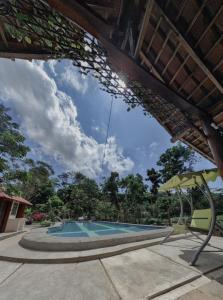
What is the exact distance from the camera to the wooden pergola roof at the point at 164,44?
1479 millimetres

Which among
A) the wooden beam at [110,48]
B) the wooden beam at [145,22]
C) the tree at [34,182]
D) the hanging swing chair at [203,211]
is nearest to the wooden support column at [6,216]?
the tree at [34,182]

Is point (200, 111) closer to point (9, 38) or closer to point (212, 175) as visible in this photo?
point (212, 175)

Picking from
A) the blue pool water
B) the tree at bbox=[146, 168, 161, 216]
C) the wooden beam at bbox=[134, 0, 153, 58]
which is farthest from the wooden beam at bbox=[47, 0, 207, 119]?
the tree at bbox=[146, 168, 161, 216]

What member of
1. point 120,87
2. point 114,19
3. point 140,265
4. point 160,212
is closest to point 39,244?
point 140,265

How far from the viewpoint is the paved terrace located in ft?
6.24

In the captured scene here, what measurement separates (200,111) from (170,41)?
106 cm

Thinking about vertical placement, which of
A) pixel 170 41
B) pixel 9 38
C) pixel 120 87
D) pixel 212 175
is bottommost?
pixel 212 175

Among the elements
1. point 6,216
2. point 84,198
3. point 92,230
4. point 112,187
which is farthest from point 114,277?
point 84,198

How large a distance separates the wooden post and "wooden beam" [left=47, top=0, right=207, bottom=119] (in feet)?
1.45

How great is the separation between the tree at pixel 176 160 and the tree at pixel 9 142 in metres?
19.1

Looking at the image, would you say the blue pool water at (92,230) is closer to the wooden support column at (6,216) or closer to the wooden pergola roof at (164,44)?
the wooden support column at (6,216)

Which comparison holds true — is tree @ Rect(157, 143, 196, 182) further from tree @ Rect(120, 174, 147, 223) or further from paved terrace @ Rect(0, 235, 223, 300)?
paved terrace @ Rect(0, 235, 223, 300)

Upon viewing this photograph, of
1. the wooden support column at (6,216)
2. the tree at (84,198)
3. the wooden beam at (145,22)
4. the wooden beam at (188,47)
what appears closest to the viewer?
the wooden beam at (145,22)

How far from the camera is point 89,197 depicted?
80.2ft
